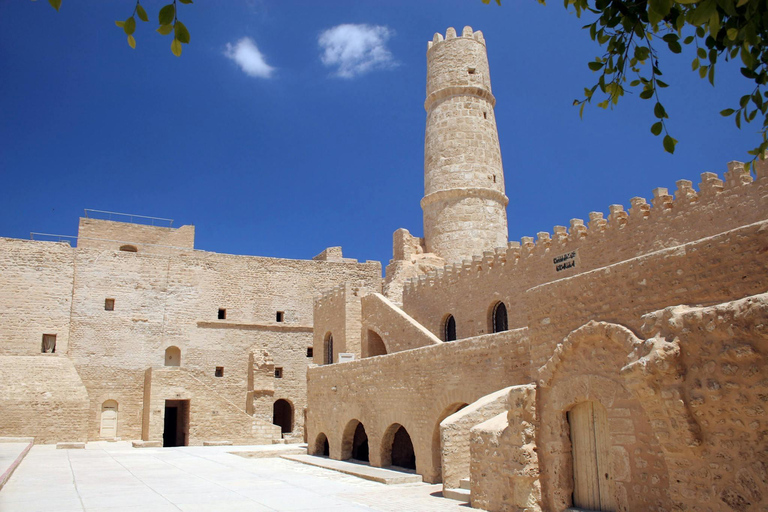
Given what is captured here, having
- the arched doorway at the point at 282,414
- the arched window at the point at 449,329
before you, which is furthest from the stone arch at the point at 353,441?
→ the arched doorway at the point at 282,414

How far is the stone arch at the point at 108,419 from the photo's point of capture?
24.0m

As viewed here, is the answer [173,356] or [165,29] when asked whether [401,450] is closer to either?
[165,29]

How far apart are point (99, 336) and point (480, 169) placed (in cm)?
1582

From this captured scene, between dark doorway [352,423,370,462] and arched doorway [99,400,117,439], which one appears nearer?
dark doorway [352,423,370,462]

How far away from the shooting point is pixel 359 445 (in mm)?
16609

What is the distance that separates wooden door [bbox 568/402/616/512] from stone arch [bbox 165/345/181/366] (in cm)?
2148

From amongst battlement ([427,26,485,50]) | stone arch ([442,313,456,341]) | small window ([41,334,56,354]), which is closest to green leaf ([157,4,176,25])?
stone arch ([442,313,456,341])

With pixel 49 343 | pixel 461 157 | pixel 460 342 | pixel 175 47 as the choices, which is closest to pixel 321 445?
pixel 460 342

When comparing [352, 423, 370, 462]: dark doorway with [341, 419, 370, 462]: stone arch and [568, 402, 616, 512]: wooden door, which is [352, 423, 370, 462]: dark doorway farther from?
[568, 402, 616, 512]: wooden door

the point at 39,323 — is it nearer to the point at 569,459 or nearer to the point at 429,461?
the point at 429,461

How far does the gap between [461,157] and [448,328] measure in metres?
6.25

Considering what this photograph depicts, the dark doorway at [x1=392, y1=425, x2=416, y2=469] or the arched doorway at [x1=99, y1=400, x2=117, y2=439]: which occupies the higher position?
the arched doorway at [x1=99, y1=400, x2=117, y2=439]

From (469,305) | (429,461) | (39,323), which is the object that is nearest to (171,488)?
(429,461)

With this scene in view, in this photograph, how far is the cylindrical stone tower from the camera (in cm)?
2152
